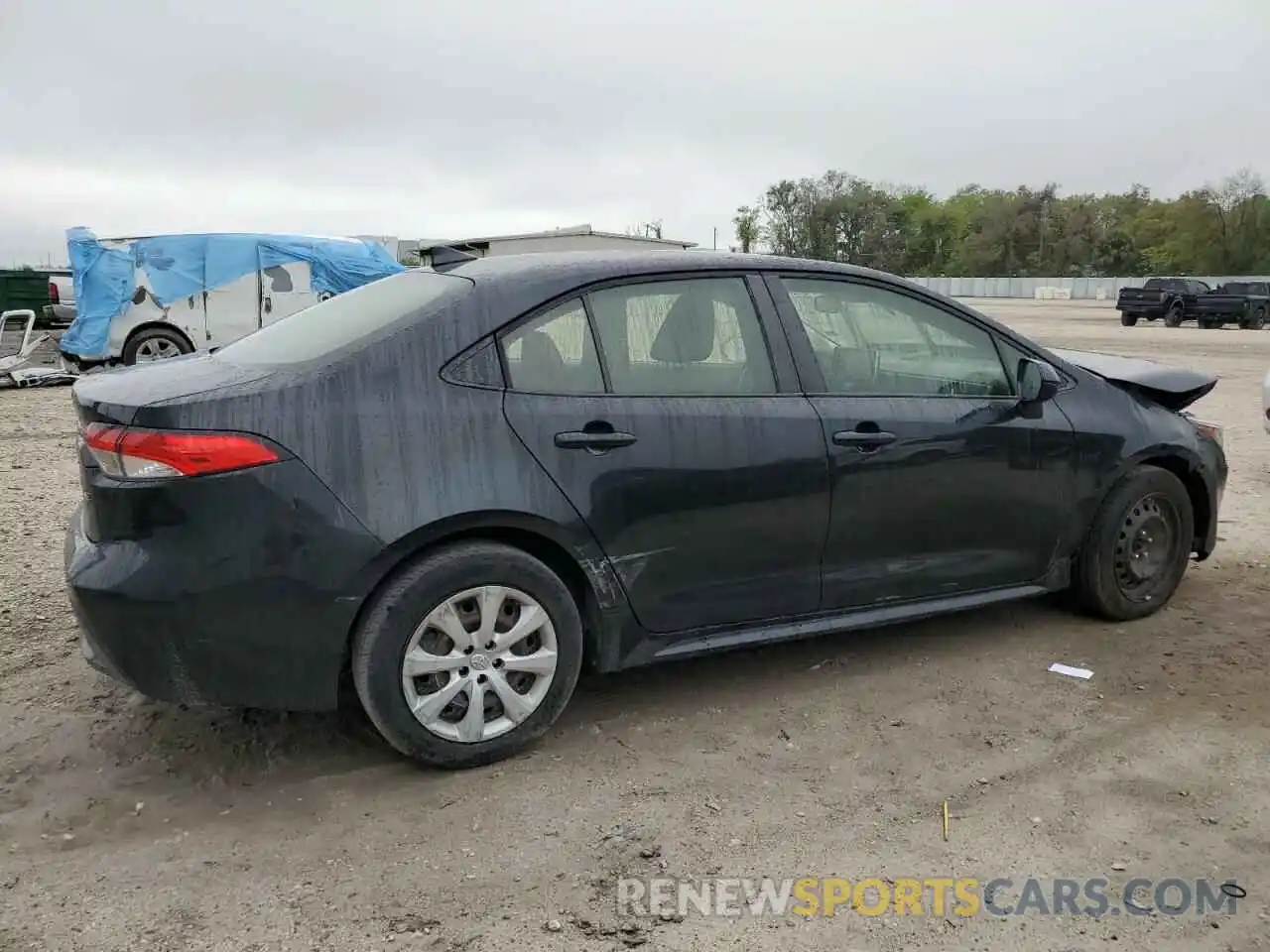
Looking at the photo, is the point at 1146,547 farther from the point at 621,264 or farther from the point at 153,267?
the point at 153,267

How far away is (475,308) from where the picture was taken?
329 centimetres

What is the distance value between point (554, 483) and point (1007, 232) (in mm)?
93325

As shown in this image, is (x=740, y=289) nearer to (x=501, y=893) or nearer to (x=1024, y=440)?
(x=1024, y=440)

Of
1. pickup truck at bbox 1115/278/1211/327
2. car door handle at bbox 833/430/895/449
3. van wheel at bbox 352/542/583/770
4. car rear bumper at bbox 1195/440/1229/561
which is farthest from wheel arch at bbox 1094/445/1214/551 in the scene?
pickup truck at bbox 1115/278/1211/327

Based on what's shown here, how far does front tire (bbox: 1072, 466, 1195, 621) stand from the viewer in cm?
439

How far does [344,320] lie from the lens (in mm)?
3488

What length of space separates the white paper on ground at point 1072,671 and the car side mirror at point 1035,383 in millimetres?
1056

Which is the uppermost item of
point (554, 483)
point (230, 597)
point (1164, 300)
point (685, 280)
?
point (1164, 300)

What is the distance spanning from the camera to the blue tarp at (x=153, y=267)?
42.0ft

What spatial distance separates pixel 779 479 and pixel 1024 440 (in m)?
1.18

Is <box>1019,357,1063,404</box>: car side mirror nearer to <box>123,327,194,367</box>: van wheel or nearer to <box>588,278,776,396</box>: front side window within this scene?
<box>588,278,776,396</box>: front side window

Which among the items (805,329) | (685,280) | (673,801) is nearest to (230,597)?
(673,801)

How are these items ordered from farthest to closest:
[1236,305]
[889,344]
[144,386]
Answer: [1236,305] → [889,344] → [144,386]

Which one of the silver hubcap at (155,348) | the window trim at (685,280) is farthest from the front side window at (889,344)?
the silver hubcap at (155,348)
